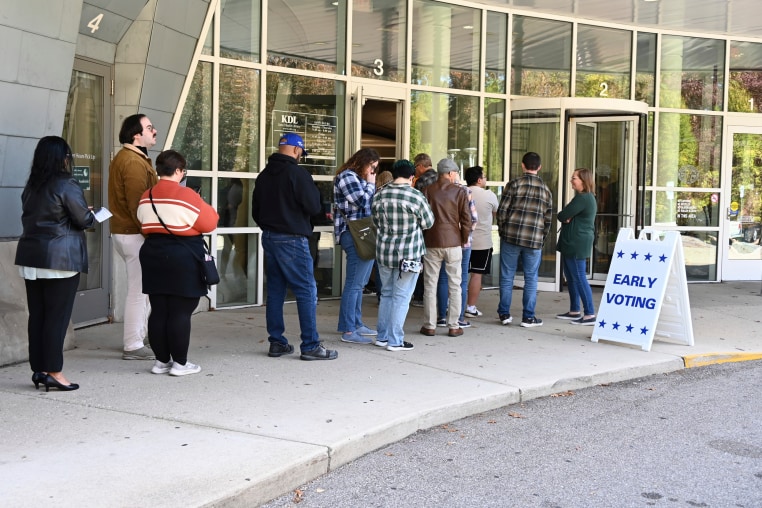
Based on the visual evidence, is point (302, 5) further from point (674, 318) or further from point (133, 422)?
point (133, 422)

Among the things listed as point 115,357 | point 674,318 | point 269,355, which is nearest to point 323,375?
point 269,355

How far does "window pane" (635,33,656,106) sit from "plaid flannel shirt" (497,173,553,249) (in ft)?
Result: 17.1

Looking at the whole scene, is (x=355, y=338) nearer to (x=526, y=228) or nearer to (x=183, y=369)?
(x=183, y=369)

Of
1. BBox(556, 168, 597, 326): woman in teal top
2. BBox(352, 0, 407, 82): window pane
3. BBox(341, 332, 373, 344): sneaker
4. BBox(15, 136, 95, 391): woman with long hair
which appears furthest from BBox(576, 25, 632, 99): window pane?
BBox(15, 136, 95, 391): woman with long hair

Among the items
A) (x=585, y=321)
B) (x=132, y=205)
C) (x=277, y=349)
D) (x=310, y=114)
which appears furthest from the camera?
(x=310, y=114)

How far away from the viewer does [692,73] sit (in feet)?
46.1

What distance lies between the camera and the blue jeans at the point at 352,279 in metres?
8.09

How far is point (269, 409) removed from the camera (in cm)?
567

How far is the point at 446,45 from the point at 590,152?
2.77m

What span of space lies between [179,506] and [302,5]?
7815 millimetres

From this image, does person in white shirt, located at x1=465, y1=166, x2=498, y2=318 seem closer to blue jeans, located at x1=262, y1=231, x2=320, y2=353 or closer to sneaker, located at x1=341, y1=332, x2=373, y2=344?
sneaker, located at x1=341, y1=332, x2=373, y2=344

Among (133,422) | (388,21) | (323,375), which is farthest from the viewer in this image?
(388,21)

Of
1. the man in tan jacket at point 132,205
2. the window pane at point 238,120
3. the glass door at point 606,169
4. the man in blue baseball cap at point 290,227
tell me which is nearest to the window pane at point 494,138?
the glass door at point 606,169

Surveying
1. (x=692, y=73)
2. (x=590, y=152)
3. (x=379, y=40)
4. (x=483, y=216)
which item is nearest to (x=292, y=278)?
(x=483, y=216)
